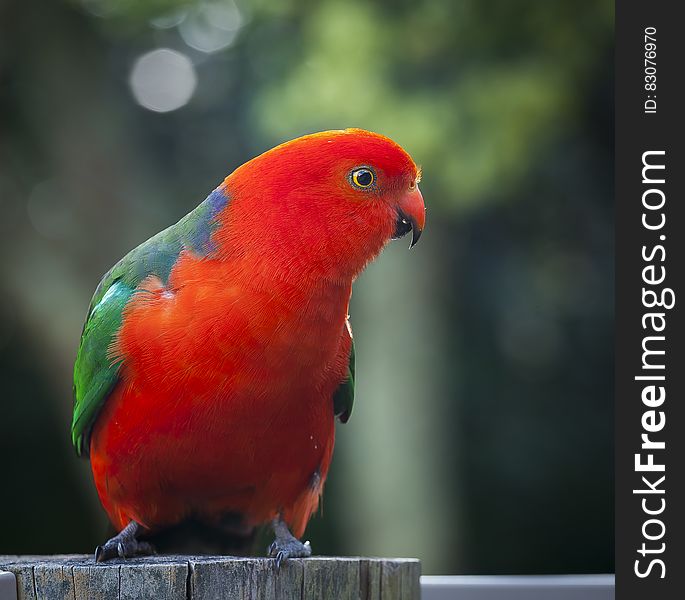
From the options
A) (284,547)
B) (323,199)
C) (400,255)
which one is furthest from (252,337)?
(400,255)

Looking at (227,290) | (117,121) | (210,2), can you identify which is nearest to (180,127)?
(117,121)

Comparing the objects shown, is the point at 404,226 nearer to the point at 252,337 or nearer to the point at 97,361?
the point at 252,337

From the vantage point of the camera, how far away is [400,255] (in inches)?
247

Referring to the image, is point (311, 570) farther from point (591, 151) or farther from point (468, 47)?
point (591, 151)

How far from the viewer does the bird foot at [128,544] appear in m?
2.35

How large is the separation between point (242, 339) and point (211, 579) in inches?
21.4

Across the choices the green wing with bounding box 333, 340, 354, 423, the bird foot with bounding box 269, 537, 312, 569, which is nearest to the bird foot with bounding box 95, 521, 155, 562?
the bird foot with bounding box 269, 537, 312, 569

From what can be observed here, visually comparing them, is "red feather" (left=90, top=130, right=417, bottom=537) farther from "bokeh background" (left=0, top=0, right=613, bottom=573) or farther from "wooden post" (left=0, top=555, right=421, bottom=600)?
"bokeh background" (left=0, top=0, right=613, bottom=573)

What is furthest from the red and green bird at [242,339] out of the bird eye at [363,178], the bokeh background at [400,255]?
the bokeh background at [400,255]

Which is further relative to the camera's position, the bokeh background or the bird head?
the bokeh background

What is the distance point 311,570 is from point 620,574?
89cm

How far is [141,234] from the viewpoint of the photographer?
6.36 m

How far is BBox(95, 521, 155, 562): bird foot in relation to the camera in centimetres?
235

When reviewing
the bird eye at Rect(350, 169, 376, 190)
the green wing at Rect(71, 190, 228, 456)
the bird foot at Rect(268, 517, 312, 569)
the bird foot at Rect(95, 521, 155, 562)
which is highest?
the bird eye at Rect(350, 169, 376, 190)
